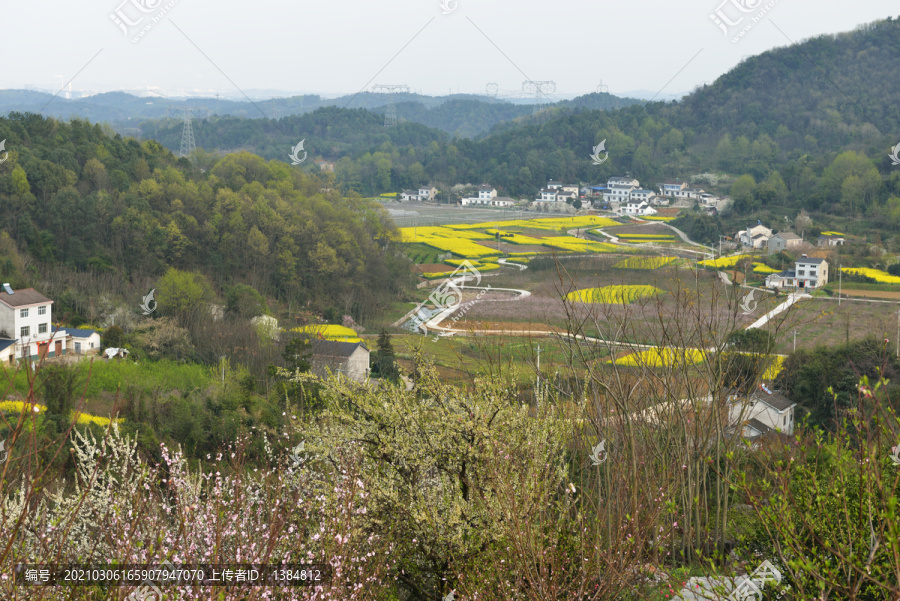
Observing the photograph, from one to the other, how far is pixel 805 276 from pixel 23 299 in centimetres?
2045

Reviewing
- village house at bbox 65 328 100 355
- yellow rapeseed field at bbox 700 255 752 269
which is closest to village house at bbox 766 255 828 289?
yellow rapeseed field at bbox 700 255 752 269

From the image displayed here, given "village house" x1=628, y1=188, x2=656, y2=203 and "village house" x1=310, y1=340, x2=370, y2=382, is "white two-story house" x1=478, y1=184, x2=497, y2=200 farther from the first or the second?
"village house" x1=310, y1=340, x2=370, y2=382

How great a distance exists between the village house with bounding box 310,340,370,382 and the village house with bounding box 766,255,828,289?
45.4 ft

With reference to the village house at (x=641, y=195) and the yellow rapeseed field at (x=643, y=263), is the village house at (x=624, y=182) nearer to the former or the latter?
the village house at (x=641, y=195)

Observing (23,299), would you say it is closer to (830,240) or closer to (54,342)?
(54,342)

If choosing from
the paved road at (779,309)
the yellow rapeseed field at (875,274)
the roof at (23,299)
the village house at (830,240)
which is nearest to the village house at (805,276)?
the paved road at (779,309)

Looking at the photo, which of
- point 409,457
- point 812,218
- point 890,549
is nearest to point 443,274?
point 812,218

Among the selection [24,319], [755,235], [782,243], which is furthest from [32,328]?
[755,235]

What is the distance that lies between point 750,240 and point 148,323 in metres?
23.1

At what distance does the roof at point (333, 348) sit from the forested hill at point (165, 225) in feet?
20.8

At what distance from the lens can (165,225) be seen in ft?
73.7

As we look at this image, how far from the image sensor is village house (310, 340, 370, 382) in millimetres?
14891

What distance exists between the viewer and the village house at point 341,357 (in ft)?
48.9

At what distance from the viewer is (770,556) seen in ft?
13.0
